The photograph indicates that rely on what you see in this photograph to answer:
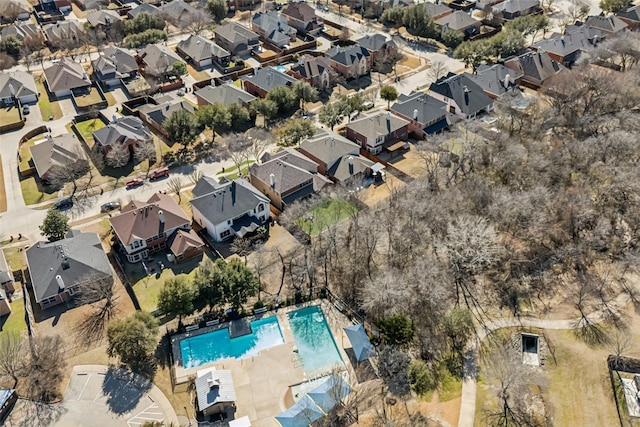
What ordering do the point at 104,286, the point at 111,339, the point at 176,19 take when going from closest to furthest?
the point at 111,339, the point at 104,286, the point at 176,19

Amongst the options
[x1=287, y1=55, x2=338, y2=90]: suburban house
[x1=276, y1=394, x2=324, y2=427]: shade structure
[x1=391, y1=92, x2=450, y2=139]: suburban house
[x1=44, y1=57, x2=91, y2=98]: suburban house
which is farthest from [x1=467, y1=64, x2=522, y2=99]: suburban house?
[x1=44, y1=57, x2=91, y2=98]: suburban house

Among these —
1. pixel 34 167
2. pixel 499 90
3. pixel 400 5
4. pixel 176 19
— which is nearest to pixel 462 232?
pixel 499 90

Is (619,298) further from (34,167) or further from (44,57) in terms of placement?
(44,57)

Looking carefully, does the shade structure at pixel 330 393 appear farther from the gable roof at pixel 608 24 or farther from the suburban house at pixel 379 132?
the gable roof at pixel 608 24

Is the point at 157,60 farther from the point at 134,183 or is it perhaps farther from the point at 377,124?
the point at 377,124

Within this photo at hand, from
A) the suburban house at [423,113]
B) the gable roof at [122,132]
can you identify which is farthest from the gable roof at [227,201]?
the suburban house at [423,113]

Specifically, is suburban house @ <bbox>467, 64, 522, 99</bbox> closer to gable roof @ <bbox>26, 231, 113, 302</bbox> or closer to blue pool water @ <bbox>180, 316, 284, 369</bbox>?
blue pool water @ <bbox>180, 316, 284, 369</bbox>
